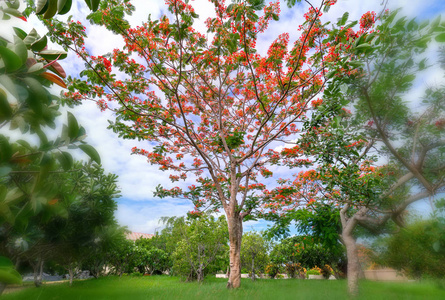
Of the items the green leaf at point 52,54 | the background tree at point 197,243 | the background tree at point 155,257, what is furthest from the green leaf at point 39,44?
the background tree at point 155,257

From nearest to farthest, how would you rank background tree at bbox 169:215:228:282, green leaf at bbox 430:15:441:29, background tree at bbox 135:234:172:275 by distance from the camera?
green leaf at bbox 430:15:441:29 → background tree at bbox 169:215:228:282 → background tree at bbox 135:234:172:275

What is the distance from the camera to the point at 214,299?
3.96m

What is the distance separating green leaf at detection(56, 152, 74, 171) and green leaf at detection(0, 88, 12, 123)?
0.41 feet

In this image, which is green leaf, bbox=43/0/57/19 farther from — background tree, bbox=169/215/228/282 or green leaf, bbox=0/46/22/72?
background tree, bbox=169/215/228/282

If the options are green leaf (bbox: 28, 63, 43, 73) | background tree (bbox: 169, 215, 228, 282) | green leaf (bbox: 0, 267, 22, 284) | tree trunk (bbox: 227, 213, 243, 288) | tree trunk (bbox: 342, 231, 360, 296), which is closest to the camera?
green leaf (bbox: 0, 267, 22, 284)

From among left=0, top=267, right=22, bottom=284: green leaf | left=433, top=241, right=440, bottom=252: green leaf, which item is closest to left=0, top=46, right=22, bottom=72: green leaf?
left=0, top=267, right=22, bottom=284: green leaf

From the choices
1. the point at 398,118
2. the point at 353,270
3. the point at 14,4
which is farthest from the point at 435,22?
the point at 14,4

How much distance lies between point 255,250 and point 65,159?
540 inches

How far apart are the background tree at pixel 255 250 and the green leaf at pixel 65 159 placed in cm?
1316

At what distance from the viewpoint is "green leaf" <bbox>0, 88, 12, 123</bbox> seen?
468 millimetres

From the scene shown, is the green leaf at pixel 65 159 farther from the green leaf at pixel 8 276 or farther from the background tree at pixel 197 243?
the background tree at pixel 197 243

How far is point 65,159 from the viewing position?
589 millimetres

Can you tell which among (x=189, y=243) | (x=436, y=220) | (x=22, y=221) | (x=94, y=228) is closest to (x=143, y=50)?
(x=94, y=228)

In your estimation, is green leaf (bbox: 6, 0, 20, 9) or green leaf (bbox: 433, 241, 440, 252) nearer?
green leaf (bbox: 6, 0, 20, 9)
